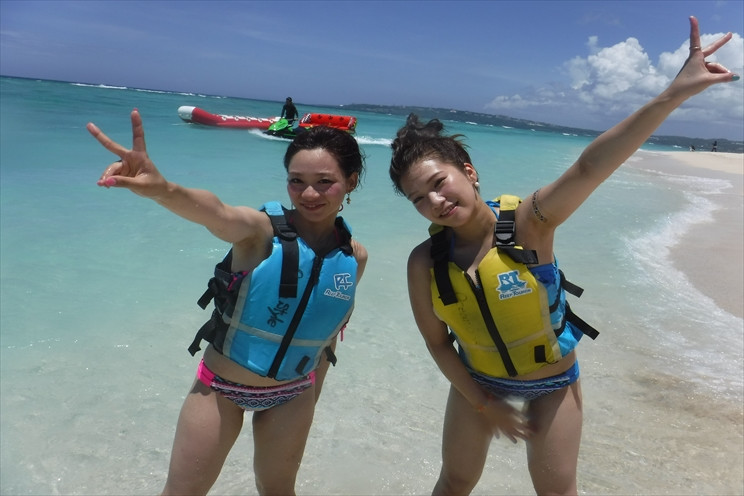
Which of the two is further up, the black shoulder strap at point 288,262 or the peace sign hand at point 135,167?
the peace sign hand at point 135,167

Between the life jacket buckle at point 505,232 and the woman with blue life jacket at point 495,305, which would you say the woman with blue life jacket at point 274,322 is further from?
the life jacket buckle at point 505,232

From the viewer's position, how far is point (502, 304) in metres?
2.18

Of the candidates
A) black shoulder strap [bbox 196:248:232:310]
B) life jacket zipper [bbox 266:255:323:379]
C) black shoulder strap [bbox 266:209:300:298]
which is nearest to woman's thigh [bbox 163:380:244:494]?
life jacket zipper [bbox 266:255:323:379]

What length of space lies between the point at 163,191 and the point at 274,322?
2.19ft

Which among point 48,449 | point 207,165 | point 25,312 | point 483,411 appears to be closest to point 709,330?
point 483,411

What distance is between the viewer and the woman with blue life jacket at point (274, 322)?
217 centimetres

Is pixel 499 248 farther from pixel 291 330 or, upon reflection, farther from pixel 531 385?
pixel 291 330

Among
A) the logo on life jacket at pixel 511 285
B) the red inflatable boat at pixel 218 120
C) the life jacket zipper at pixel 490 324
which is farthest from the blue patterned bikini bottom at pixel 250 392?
the red inflatable boat at pixel 218 120

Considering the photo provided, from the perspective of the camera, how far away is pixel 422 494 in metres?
3.00

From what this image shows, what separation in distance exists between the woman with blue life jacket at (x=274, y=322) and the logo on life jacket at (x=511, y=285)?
0.59 metres

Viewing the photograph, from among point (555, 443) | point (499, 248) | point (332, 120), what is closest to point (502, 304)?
point (499, 248)

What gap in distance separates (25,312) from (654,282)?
19.5ft

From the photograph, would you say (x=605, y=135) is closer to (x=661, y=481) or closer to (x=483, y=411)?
(x=483, y=411)

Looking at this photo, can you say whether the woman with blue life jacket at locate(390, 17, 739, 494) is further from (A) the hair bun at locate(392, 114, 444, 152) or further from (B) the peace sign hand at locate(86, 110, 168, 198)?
(B) the peace sign hand at locate(86, 110, 168, 198)
